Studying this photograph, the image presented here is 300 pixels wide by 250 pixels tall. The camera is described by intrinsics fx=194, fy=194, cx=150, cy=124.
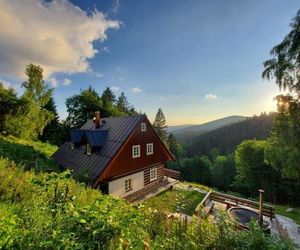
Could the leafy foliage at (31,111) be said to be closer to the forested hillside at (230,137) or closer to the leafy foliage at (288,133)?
the leafy foliage at (288,133)

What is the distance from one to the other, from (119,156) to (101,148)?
6.48 feet

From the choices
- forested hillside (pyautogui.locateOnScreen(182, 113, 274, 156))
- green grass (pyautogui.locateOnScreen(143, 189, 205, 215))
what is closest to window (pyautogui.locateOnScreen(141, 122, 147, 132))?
green grass (pyautogui.locateOnScreen(143, 189, 205, 215))

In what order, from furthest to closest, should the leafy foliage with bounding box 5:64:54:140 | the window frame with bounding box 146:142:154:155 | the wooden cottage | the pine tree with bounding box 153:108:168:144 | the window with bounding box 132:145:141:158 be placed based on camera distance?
the pine tree with bounding box 153:108:168:144 → the leafy foliage with bounding box 5:64:54:140 → the window frame with bounding box 146:142:154:155 → the window with bounding box 132:145:141:158 → the wooden cottage

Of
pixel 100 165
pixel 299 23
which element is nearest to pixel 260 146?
pixel 299 23

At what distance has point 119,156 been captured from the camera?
14.9 meters

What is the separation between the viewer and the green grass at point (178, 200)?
13.9m

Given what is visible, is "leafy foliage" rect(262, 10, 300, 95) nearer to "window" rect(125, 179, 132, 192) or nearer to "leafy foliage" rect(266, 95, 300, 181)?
"leafy foliage" rect(266, 95, 300, 181)

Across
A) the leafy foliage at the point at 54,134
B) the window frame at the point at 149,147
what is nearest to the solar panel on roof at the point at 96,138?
the window frame at the point at 149,147

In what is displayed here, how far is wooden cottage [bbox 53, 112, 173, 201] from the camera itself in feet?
47.1

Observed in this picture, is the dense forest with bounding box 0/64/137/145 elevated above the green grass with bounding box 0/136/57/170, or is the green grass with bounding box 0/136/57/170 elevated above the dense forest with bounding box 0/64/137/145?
the dense forest with bounding box 0/64/137/145

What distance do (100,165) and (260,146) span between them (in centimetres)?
2831

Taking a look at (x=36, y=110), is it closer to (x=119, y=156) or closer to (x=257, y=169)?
(x=119, y=156)

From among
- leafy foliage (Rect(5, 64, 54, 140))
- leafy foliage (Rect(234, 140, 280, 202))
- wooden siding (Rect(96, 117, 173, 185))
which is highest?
leafy foliage (Rect(5, 64, 54, 140))

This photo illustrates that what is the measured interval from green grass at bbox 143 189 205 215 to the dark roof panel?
4.48 meters
